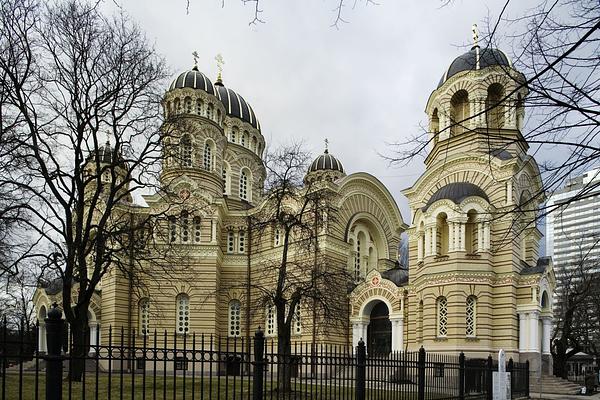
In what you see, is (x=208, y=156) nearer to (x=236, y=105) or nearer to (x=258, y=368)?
(x=236, y=105)

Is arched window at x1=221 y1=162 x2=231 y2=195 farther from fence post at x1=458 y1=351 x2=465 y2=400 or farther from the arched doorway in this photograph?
fence post at x1=458 y1=351 x2=465 y2=400

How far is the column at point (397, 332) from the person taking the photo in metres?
29.0

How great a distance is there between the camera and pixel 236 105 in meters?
44.3

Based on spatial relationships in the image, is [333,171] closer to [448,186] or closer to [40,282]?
[448,186]

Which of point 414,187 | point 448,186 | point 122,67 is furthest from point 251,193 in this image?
point 122,67

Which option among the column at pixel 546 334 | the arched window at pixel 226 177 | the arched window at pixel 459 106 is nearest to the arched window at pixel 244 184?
the arched window at pixel 226 177

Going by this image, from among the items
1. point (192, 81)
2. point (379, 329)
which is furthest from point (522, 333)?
point (192, 81)

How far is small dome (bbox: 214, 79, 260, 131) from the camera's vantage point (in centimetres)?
4353

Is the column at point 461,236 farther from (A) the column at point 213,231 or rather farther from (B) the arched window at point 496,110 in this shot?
(A) the column at point 213,231

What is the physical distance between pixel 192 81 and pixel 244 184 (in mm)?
8974

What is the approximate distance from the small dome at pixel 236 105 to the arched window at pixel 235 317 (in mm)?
15906

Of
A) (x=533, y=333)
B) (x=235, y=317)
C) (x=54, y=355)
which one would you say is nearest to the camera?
(x=54, y=355)

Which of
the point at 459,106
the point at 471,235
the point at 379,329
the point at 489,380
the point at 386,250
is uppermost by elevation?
the point at 459,106

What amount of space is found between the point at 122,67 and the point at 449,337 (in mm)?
18546
